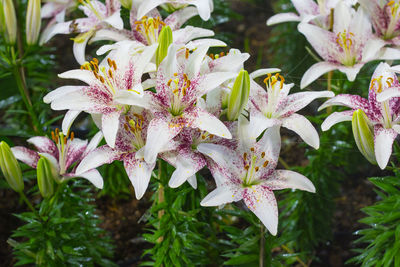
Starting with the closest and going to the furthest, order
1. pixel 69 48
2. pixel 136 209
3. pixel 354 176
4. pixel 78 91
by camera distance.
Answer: pixel 78 91, pixel 136 209, pixel 354 176, pixel 69 48

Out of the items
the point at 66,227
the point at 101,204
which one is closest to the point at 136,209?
the point at 101,204

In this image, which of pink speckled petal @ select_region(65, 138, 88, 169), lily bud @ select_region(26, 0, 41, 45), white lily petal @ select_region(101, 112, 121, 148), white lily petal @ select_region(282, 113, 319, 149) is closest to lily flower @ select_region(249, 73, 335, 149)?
white lily petal @ select_region(282, 113, 319, 149)

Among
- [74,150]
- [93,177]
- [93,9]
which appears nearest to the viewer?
[93,177]

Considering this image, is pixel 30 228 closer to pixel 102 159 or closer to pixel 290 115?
pixel 102 159

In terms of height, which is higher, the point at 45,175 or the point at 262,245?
the point at 45,175

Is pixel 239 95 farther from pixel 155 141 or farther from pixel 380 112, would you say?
pixel 380 112

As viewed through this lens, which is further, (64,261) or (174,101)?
(64,261)

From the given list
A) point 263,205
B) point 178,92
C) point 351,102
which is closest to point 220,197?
point 263,205
